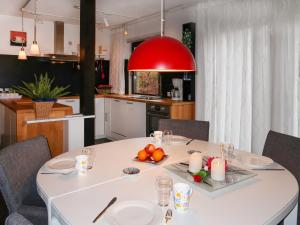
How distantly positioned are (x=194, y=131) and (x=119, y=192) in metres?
1.44

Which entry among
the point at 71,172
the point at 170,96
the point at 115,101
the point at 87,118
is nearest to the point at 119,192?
the point at 71,172

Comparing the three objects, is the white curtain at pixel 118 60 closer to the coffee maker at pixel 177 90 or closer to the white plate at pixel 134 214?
the coffee maker at pixel 177 90

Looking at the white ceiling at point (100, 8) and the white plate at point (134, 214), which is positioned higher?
the white ceiling at point (100, 8)

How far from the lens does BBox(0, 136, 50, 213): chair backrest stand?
1.52m

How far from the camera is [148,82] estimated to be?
5461 millimetres

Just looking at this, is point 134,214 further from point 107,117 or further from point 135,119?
point 107,117

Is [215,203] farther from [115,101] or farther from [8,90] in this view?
[8,90]

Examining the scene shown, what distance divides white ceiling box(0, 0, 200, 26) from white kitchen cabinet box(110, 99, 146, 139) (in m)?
1.54

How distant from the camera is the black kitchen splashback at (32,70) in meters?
5.03

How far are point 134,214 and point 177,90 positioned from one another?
355 cm

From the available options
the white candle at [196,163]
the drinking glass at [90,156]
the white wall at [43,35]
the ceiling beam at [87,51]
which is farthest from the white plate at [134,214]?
the white wall at [43,35]

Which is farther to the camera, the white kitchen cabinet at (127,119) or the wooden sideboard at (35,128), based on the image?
the white kitchen cabinet at (127,119)

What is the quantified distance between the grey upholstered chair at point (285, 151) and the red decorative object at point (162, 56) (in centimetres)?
89

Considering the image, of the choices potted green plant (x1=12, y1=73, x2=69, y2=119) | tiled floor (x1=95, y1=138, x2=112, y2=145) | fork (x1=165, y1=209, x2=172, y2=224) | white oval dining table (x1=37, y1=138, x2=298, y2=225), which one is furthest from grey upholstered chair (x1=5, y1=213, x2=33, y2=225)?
tiled floor (x1=95, y1=138, x2=112, y2=145)
